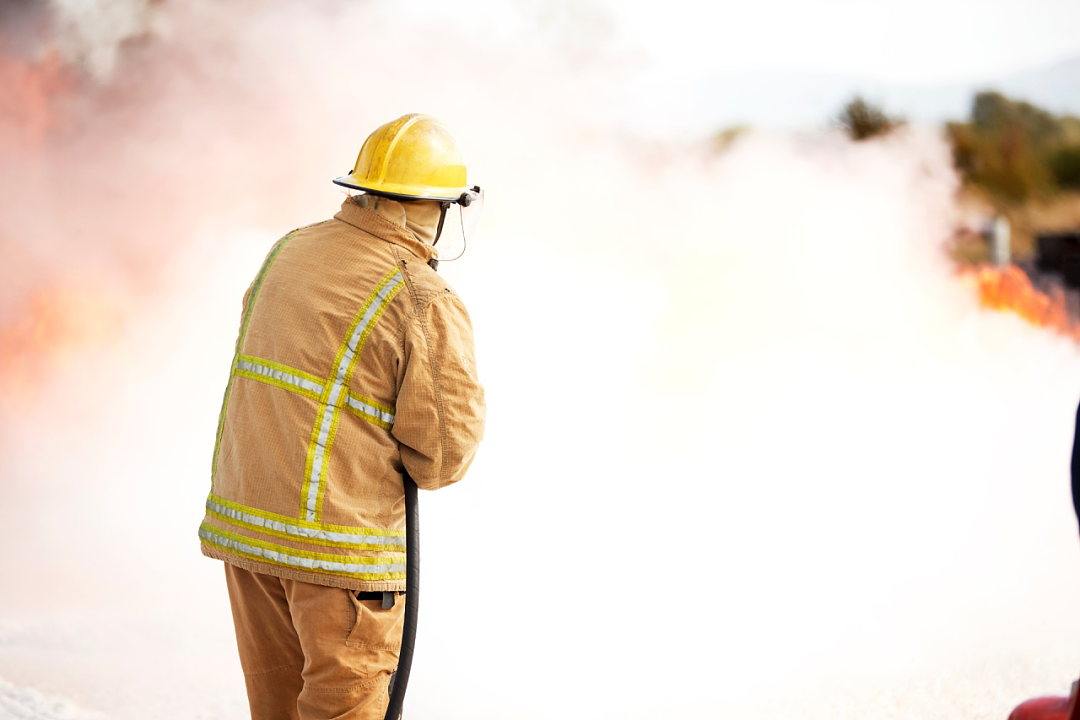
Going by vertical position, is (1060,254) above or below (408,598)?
above

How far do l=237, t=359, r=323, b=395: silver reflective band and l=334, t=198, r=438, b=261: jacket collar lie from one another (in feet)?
1.14

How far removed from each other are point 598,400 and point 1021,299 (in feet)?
11.0

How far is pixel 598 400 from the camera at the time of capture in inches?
199

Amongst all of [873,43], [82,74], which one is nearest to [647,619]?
[82,74]

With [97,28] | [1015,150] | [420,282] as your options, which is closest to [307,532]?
[420,282]

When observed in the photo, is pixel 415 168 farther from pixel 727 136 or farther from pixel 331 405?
pixel 727 136

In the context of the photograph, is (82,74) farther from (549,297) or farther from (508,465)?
(508,465)

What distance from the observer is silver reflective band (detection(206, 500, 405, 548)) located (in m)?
1.73

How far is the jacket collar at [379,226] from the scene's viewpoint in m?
1.86

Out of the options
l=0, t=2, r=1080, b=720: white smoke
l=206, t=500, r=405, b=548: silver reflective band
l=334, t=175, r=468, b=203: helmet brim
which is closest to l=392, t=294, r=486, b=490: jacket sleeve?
l=206, t=500, r=405, b=548: silver reflective band

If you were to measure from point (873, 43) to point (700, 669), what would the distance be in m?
5.36

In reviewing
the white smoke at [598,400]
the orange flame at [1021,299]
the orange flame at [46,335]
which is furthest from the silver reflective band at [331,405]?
the orange flame at [1021,299]

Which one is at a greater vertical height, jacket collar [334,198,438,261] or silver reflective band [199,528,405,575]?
jacket collar [334,198,438,261]

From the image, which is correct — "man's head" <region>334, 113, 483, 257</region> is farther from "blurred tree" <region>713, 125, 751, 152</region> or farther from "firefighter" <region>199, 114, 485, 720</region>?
"blurred tree" <region>713, 125, 751, 152</region>
